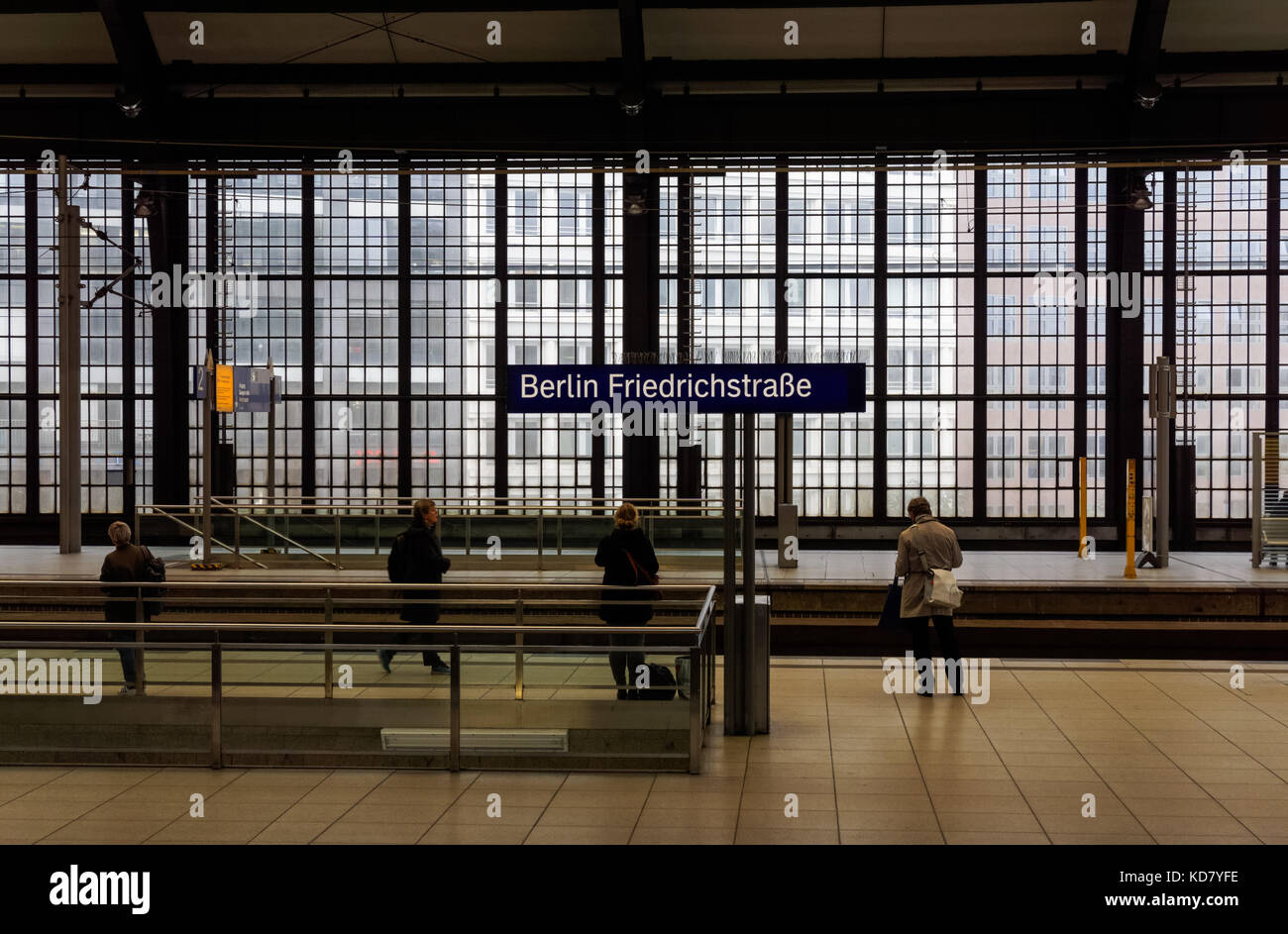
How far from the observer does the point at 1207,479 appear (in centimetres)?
2398

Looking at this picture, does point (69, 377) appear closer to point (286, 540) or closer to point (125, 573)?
point (286, 540)

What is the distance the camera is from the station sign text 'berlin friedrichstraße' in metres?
8.44

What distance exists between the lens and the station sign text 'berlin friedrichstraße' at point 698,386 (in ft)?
27.7

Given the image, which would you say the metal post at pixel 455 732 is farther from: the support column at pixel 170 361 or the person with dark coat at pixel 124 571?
the support column at pixel 170 361

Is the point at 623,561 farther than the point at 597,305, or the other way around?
the point at 597,305

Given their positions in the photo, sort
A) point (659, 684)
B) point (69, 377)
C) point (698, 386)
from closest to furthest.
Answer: point (659, 684)
point (698, 386)
point (69, 377)

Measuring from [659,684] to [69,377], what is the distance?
17533 mm

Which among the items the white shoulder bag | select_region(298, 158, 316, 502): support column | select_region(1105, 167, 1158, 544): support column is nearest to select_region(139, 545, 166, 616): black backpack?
the white shoulder bag

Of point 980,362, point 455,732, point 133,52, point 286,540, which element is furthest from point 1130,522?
point 133,52

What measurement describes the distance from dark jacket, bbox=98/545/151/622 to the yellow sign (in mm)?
9974

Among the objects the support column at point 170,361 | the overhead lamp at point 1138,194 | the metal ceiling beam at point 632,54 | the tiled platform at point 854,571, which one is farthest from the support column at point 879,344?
the support column at point 170,361

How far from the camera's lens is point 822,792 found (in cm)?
757
